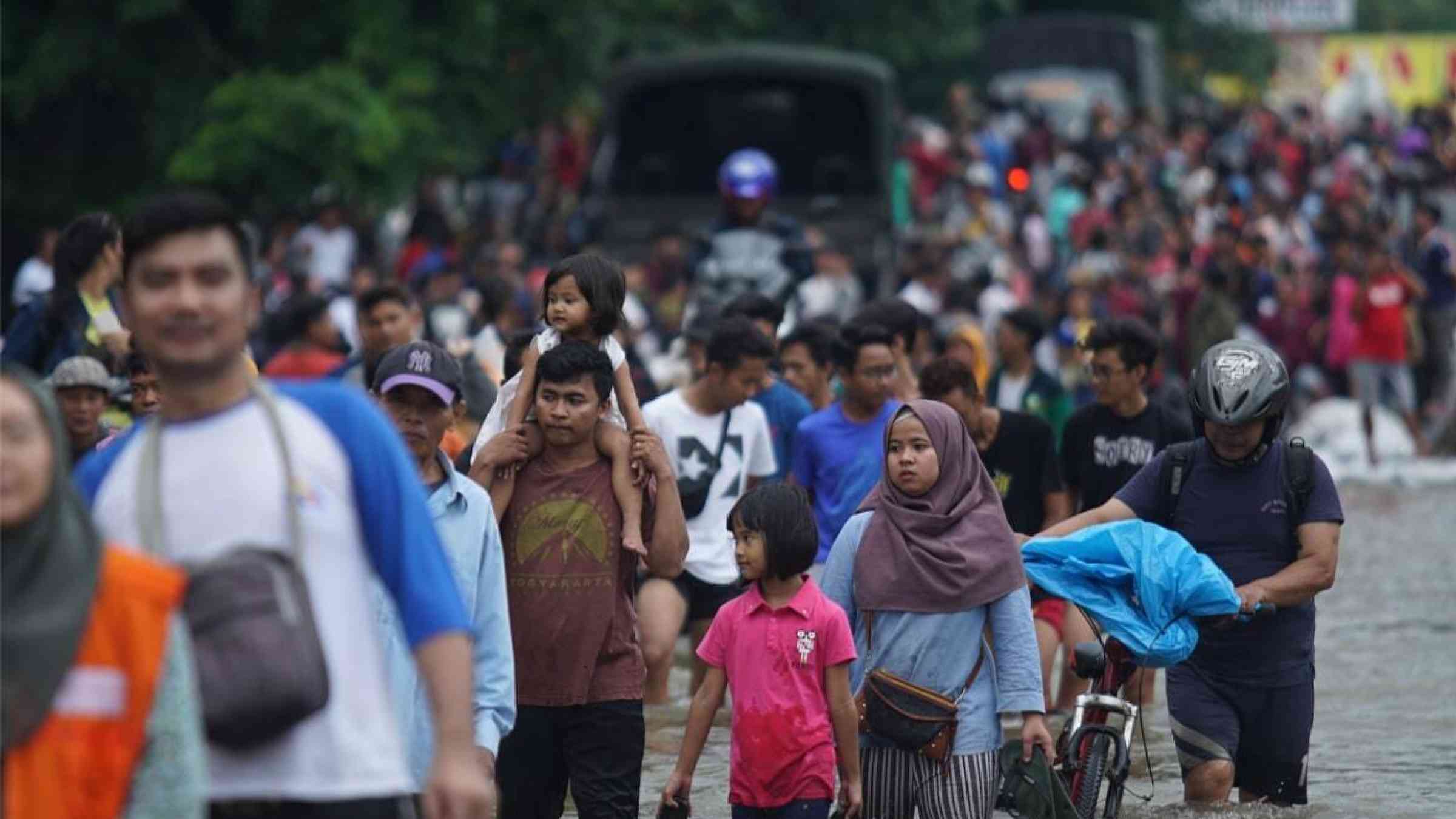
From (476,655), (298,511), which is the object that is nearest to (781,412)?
(476,655)

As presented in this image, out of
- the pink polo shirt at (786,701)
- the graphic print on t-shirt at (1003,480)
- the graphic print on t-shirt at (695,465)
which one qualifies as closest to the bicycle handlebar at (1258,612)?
the pink polo shirt at (786,701)

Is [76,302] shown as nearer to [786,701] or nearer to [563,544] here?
[563,544]

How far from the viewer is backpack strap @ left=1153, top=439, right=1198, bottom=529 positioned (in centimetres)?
856

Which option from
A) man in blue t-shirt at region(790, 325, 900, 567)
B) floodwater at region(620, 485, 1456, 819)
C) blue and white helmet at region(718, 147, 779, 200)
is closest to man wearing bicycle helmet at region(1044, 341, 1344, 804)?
floodwater at region(620, 485, 1456, 819)

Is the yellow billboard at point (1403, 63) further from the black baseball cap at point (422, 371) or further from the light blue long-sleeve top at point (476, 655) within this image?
the light blue long-sleeve top at point (476, 655)

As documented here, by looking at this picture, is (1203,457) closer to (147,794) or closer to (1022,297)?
(147,794)

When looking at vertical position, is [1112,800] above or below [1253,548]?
below

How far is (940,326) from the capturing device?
67.5 feet

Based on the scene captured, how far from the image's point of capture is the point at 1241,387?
8.26 m

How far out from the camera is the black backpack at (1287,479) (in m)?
8.36

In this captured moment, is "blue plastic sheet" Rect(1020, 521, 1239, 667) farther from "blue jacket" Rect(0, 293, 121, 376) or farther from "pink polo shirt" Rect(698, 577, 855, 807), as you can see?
"blue jacket" Rect(0, 293, 121, 376)

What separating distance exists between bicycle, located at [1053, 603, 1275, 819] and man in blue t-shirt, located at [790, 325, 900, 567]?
213 cm

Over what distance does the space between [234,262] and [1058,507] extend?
21.8ft

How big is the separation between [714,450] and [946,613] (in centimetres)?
273
